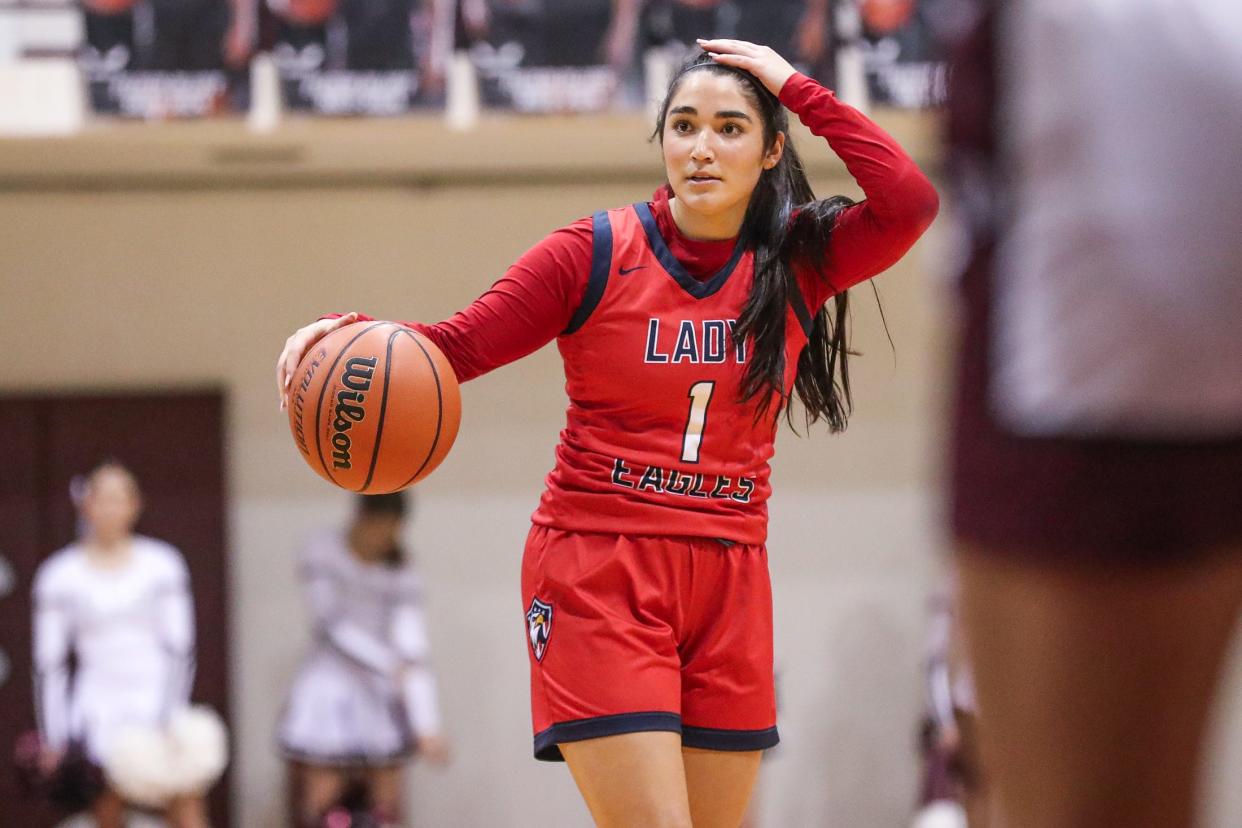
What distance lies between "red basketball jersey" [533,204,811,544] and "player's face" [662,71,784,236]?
12cm

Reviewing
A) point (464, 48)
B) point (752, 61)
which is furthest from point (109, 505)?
point (752, 61)

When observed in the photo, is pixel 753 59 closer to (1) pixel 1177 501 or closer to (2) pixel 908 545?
(1) pixel 1177 501

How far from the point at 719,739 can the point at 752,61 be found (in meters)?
1.31

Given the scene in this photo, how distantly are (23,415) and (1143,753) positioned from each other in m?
7.73

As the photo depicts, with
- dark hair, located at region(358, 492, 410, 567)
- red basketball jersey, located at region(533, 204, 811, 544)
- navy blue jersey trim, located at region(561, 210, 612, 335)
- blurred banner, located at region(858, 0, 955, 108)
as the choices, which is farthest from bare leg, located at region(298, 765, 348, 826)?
navy blue jersey trim, located at region(561, 210, 612, 335)

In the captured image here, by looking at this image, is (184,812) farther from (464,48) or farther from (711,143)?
(711,143)

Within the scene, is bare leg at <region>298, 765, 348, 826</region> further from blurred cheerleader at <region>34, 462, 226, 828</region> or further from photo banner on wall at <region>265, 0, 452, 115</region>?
photo banner on wall at <region>265, 0, 452, 115</region>

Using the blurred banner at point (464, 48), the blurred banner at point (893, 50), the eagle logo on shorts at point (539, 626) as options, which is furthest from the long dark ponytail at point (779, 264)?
the blurred banner at point (893, 50)

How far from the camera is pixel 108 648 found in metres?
6.64

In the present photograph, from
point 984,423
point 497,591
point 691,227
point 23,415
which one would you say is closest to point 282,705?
point 497,591

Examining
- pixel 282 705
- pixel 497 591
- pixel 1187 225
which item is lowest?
pixel 282 705

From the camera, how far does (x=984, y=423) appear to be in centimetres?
121

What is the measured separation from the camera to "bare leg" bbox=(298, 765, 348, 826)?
683cm

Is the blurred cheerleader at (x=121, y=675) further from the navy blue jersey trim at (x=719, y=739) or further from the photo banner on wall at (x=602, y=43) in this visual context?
the navy blue jersey trim at (x=719, y=739)
